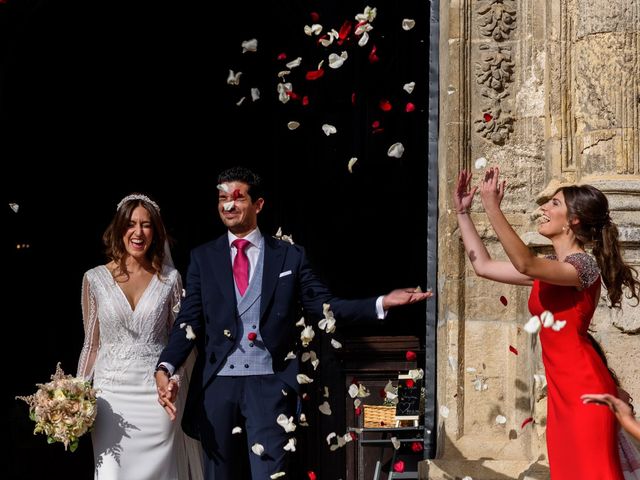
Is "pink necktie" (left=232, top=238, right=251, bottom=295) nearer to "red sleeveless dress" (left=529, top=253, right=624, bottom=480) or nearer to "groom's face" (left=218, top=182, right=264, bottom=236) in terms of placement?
"groom's face" (left=218, top=182, right=264, bottom=236)

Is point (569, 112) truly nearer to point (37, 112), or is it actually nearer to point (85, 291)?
point (85, 291)

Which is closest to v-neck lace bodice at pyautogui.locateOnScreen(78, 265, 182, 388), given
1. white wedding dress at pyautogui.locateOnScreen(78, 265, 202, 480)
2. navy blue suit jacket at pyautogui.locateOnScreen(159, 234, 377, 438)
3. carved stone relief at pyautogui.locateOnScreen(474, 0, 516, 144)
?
white wedding dress at pyautogui.locateOnScreen(78, 265, 202, 480)

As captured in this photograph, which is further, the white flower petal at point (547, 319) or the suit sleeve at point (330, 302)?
the suit sleeve at point (330, 302)

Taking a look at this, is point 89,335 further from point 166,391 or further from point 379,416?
point 379,416

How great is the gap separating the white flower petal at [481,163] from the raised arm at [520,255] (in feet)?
3.60

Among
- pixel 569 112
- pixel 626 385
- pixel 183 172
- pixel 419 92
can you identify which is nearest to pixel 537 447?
pixel 626 385

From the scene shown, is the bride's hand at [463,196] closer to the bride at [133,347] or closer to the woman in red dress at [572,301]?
the woman in red dress at [572,301]

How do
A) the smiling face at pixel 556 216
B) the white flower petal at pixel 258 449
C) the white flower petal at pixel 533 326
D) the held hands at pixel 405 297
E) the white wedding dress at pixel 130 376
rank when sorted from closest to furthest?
the white flower petal at pixel 533 326 → the smiling face at pixel 556 216 → the held hands at pixel 405 297 → the white flower petal at pixel 258 449 → the white wedding dress at pixel 130 376

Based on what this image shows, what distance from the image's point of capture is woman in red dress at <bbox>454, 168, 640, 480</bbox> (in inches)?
213

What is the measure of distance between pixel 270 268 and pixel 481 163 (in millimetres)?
1173

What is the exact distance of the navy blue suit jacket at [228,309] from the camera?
6613 millimetres

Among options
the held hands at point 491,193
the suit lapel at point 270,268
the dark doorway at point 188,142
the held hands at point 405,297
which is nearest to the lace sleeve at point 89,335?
the suit lapel at point 270,268

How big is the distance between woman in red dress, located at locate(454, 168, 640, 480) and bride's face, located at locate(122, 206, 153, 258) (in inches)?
83.9

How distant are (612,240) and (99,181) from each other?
8.74 meters
